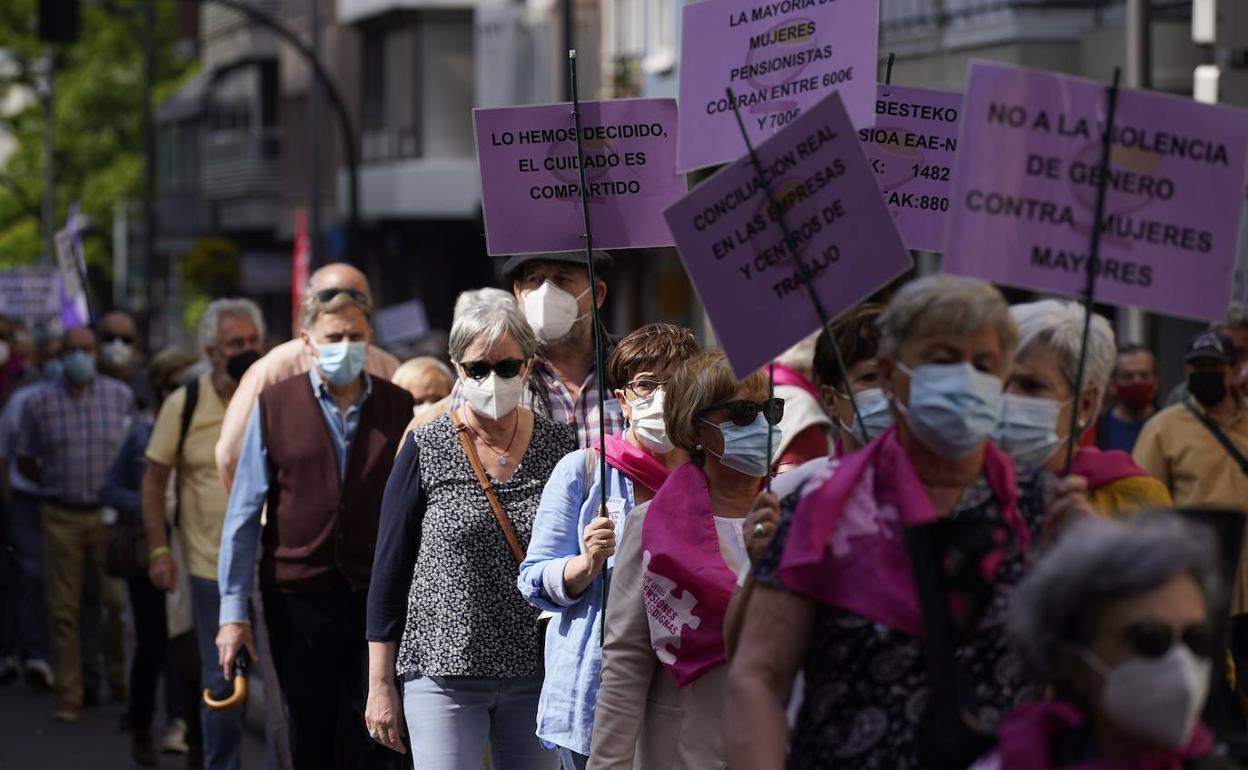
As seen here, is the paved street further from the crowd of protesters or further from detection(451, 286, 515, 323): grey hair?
detection(451, 286, 515, 323): grey hair

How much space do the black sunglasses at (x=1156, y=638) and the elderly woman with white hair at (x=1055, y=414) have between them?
122 cm

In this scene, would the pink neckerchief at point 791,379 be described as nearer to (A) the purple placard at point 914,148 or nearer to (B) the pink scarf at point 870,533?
(A) the purple placard at point 914,148

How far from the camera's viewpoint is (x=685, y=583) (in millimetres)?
5473

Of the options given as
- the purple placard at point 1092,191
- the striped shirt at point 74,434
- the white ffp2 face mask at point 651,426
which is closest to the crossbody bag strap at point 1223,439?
the white ffp2 face mask at point 651,426

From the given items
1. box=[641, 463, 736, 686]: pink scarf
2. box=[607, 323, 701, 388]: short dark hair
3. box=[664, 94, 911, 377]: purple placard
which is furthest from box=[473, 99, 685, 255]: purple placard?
box=[664, 94, 911, 377]: purple placard

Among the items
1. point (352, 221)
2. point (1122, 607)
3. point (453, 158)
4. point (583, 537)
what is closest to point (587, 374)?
point (583, 537)

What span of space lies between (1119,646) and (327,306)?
5618 millimetres

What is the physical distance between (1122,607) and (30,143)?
65.1m

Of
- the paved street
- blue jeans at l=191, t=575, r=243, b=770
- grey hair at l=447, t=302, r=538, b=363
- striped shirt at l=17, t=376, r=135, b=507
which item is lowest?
the paved street

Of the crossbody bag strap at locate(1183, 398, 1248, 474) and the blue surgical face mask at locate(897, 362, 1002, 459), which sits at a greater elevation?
the blue surgical face mask at locate(897, 362, 1002, 459)

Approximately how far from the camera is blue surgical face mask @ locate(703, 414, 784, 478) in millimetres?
5539

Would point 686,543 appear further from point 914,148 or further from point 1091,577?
point 1091,577

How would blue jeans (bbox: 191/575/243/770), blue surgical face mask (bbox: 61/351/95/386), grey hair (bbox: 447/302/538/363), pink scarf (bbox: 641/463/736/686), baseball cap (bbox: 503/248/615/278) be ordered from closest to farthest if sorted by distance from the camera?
pink scarf (bbox: 641/463/736/686)
grey hair (bbox: 447/302/538/363)
baseball cap (bbox: 503/248/615/278)
blue jeans (bbox: 191/575/243/770)
blue surgical face mask (bbox: 61/351/95/386)

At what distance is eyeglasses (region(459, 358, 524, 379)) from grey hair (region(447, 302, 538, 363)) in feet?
0.20
